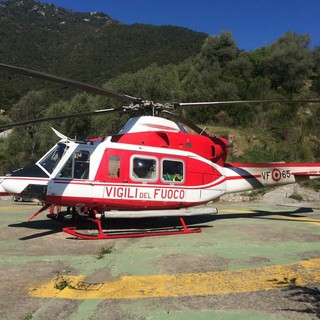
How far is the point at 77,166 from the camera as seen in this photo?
8273 millimetres

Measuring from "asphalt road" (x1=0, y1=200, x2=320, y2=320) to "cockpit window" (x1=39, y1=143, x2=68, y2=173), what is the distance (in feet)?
4.94

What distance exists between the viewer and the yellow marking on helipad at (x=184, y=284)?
440 cm

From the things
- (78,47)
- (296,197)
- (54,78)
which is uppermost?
(78,47)

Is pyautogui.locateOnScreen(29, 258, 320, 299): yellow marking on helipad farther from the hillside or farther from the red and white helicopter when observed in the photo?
the hillside

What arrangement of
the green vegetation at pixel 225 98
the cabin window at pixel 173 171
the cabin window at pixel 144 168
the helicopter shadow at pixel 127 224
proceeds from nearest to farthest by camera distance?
1. the cabin window at pixel 144 168
2. the helicopter shadow at pixel 127 224
3. the cabin window at pixel 173 171
4. the green vegetation at pixel 225 98

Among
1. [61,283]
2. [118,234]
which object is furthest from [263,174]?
[61,283]

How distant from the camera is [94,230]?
28.8 ft

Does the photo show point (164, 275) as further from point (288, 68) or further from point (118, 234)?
point (288, 68)

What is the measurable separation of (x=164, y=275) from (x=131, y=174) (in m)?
3.63

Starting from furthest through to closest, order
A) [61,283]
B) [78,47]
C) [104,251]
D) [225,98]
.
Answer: [78,47]
[225,98]
[104,251]
[61,283]

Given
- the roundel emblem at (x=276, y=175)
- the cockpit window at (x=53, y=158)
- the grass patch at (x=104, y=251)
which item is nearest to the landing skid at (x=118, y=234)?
the grass patch at (x=104, y=251)

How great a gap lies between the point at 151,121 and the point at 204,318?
581 cm

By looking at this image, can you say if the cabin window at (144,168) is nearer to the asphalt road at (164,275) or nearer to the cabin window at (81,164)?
the cabin window at (81,164)

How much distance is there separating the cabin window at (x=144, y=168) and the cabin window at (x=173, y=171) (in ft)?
0.84
